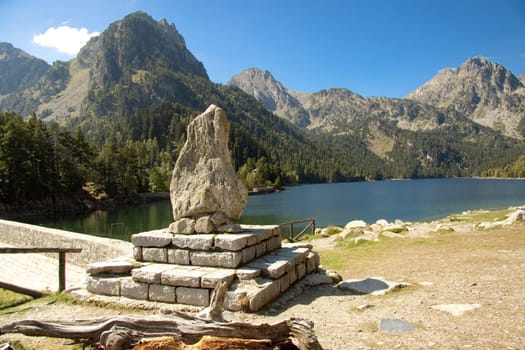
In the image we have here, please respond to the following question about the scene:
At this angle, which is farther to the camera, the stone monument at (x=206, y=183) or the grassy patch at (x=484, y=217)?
the grassy patch at (x=484, y=217)

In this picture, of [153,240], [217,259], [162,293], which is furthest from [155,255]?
[217,259]

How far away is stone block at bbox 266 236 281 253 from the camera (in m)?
9.48

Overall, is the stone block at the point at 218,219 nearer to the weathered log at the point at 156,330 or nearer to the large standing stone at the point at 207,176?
the large standing stone at the point at 207,176

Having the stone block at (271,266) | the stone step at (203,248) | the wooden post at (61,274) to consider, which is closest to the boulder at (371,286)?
the stone block at (271,266)

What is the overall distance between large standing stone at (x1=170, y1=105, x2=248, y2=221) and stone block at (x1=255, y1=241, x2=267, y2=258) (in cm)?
96

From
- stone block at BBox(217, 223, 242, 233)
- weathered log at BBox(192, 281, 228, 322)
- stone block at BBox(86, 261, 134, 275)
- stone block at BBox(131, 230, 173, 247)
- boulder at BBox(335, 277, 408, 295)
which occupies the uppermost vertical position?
stone block at BBox(217, 223, 242, 233)

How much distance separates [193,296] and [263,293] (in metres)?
1.48

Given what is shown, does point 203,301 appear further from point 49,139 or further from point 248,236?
point 49,139

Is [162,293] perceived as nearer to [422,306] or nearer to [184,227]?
[184,227]

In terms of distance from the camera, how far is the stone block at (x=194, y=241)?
831cm

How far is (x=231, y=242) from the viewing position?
7.98 m

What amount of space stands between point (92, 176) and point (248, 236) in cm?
6806

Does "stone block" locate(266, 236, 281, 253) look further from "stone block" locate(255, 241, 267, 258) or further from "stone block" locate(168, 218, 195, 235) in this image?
"stone block" locate(168, 218, 195, 235)

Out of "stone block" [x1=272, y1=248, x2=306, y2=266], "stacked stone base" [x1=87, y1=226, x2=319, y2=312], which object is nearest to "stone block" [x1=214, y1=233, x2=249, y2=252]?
"stacked stone base" [x1=87, y1=226, x2=319, y2=312]
